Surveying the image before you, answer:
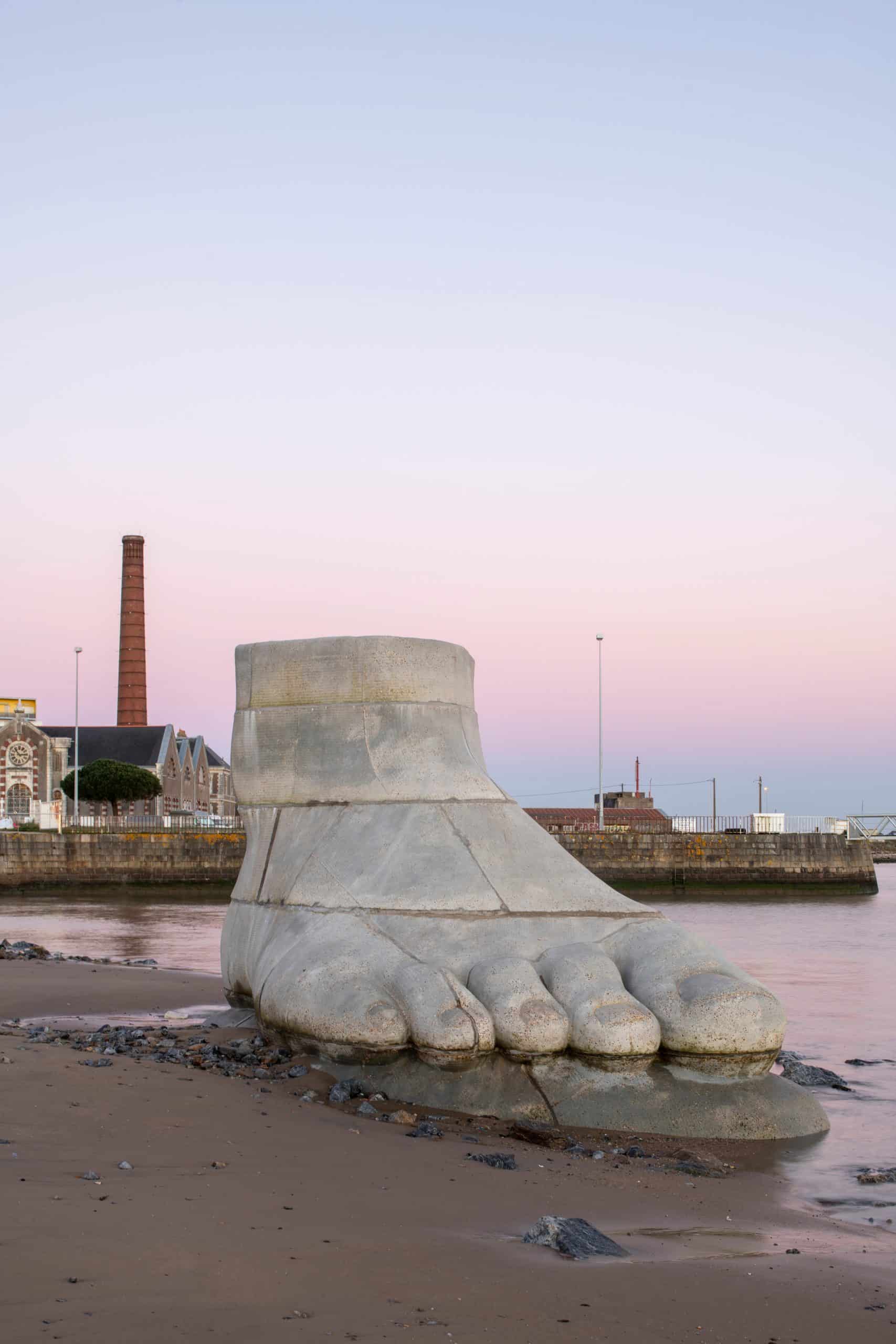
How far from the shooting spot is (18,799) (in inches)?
2864

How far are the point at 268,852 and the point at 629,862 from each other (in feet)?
98.3

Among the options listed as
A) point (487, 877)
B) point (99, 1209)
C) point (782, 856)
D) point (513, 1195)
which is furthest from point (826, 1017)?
point (782, 856)

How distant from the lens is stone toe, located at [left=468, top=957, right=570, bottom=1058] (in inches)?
235

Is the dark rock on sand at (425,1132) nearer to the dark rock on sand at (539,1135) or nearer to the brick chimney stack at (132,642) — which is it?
the dark rock on sand at (539,1135)

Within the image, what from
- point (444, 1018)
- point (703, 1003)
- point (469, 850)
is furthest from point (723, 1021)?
point (469, 850)

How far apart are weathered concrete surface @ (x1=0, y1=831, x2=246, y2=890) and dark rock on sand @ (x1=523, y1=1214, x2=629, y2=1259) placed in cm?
3377

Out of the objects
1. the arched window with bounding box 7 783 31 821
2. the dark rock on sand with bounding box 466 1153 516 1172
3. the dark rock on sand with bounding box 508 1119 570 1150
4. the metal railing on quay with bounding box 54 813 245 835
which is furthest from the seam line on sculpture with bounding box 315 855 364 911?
the arched window with bounding box 7 783 31 821

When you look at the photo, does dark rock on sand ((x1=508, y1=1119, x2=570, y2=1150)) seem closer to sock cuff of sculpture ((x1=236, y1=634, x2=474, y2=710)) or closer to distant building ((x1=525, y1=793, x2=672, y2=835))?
sock cuff of sculpture ((x1=236, y1=634, x2=474, y2=710))

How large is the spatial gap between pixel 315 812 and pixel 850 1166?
384 centimetres

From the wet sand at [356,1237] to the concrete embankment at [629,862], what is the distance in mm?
31725

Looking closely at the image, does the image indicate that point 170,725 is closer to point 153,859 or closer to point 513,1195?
point 153,859

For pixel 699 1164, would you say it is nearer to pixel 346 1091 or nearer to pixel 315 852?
pixel 346 1091

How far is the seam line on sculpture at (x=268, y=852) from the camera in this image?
27.0 ft

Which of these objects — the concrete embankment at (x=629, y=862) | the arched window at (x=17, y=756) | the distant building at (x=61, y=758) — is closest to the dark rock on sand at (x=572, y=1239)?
the concrete embankment at (x=629, y=862)
